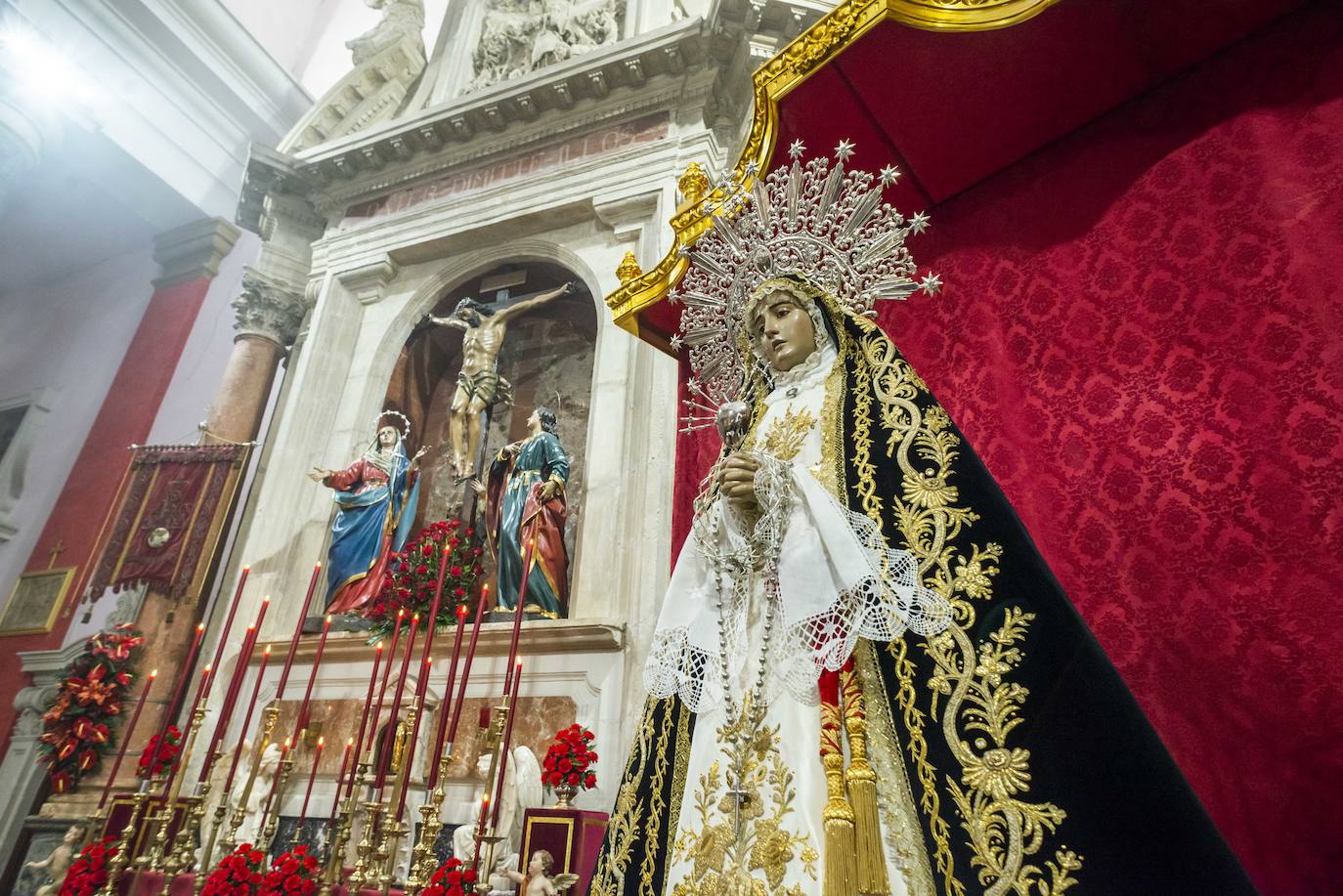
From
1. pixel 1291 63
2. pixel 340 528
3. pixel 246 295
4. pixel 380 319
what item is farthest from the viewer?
pixel 246 295

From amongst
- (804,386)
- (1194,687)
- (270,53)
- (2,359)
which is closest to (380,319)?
(804,386)

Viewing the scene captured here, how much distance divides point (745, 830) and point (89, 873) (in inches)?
123

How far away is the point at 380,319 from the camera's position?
20.2ft

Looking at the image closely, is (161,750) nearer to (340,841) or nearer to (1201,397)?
(340,841)

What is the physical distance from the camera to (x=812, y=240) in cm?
221

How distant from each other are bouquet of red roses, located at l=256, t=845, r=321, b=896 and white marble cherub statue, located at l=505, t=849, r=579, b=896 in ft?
2.76

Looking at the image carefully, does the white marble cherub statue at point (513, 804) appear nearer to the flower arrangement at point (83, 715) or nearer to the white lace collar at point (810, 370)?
the white lace collar at point (810, 370)

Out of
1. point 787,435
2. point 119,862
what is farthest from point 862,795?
Answer: point 119,862

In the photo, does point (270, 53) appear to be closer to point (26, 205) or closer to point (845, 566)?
point (26, 205)

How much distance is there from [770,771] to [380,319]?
5.71 meters

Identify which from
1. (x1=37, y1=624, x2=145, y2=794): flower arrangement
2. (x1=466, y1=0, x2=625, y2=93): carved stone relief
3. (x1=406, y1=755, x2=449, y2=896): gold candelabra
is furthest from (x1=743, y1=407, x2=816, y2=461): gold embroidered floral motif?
(x1=466, y1=0, x2=625, y2=93): carved stone relief

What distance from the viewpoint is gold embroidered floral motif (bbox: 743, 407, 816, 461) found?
199 centimetres

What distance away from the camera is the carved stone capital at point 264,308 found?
260 inches

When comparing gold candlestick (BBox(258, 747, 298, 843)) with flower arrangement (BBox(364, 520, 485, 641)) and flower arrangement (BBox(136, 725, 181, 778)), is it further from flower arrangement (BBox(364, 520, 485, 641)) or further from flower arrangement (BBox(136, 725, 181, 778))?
flower arrangement (BBox(364, 520, 485, 641))
